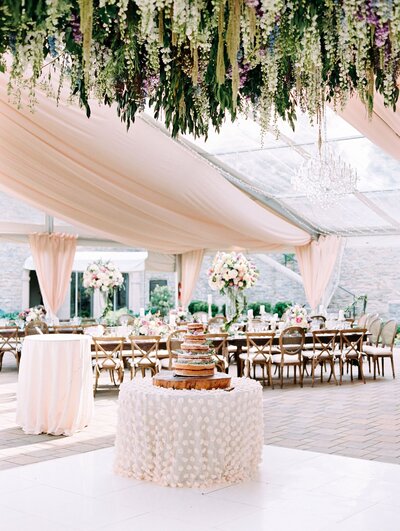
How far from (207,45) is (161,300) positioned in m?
14.8

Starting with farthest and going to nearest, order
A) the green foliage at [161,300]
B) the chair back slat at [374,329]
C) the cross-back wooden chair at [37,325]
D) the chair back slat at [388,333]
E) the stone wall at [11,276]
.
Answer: the green foliage at [161,300] < the stone wall at [11,276] < the chair back slat at [374,329] < the cross-back wooden chair at [37,325] < the chair back slat at [388,333]

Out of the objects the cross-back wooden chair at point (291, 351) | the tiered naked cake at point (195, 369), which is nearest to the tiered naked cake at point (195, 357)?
the tiered naked cake at point (195, 369)

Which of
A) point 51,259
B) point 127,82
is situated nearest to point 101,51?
point 127,82

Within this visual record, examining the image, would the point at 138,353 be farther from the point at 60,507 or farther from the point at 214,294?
the point at 214,294

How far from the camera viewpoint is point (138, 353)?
8.89 m

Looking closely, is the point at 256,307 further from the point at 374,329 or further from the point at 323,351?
the point at 323,351

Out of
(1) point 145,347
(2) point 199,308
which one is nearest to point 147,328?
(1) point 145,347

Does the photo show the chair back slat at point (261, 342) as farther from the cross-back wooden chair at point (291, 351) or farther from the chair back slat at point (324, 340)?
the chair back slat at point (324, 340)

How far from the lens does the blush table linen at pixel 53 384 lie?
579 cm

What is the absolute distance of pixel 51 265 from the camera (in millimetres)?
12117

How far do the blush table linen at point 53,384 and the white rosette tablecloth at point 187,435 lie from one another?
1.66 meters

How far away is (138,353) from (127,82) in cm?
614

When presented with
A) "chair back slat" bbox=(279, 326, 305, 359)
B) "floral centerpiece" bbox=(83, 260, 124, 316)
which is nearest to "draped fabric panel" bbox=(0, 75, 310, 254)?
"floral centerpiece" bbox=(83, 260, 124, 316)

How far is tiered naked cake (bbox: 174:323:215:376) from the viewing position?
14.5ft
